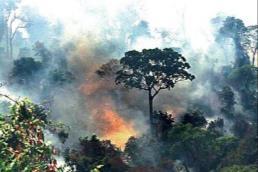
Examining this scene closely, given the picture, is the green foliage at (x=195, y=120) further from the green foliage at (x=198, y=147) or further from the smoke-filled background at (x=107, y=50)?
the smoke-filled background at (x=107, y=50)

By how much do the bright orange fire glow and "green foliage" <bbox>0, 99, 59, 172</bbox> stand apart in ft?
156

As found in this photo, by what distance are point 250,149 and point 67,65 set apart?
1390 inches

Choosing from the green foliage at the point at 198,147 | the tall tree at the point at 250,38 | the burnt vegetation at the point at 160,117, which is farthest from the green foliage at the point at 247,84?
the green foliage at the point at 198,147

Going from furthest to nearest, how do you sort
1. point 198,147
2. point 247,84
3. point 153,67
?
point 247,84 < point 153,67 < point 198,147

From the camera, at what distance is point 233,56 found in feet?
281

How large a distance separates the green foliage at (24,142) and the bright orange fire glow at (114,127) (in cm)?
4768

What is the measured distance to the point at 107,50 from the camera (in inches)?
3132

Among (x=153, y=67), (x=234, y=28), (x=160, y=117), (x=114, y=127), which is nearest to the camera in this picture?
(x=153, y=67)

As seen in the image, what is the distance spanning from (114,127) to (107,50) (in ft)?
60.2

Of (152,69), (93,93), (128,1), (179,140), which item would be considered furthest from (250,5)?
(179,140)

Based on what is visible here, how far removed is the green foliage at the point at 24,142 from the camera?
13.1 metres

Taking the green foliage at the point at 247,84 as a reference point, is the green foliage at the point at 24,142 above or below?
below

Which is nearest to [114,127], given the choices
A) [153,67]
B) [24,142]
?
[153,67]

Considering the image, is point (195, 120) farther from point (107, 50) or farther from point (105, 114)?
point (107, 50)
